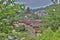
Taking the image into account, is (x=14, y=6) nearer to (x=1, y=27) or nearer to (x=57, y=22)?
(x=1, y=27)

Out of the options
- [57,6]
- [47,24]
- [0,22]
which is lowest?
[47,24]

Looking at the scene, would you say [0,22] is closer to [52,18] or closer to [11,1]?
[11,1]

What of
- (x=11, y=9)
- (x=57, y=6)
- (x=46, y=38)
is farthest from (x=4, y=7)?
(x=57, y=6)

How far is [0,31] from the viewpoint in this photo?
139 inches

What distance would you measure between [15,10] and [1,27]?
0.99 ft

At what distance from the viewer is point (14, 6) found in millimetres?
3453

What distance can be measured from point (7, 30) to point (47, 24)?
2684 mm

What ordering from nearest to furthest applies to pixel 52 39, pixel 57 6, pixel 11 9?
pixel 52 39, pixel 11 9, pixel 57 6

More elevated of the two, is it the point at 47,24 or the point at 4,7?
the point at 4,7

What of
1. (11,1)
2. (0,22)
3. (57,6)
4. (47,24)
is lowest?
(47,24)

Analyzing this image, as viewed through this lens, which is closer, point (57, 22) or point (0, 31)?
point (0, 31)

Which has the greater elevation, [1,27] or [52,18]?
[1,27]

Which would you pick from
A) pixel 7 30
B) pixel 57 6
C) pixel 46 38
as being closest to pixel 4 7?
pixel 7 30

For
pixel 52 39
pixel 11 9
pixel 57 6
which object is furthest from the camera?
pixel 57 6
